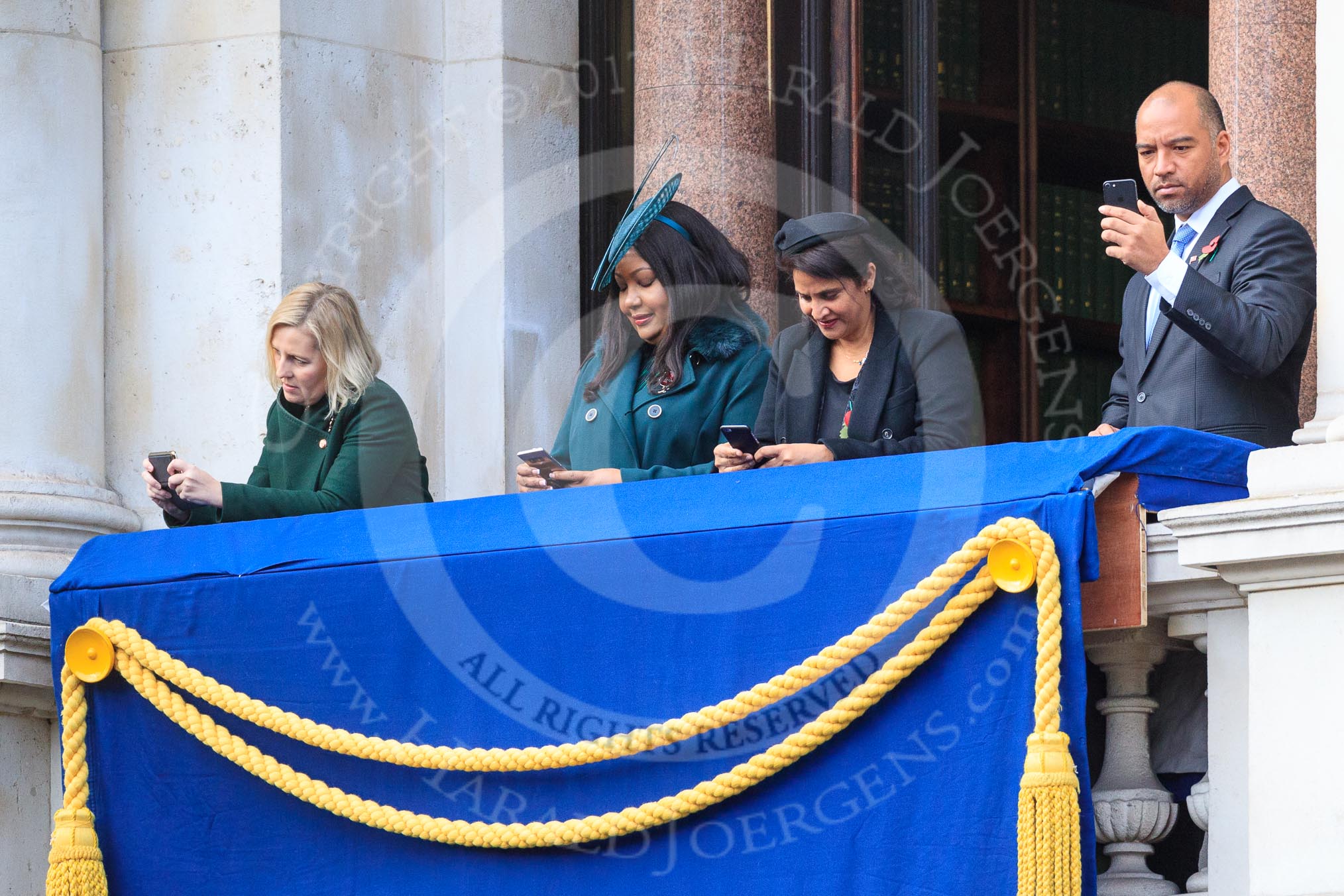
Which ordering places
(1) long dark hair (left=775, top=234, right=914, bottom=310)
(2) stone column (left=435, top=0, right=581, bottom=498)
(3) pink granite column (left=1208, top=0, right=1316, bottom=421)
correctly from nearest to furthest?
(1) long dark hair (left=775, top=234, right=914, bottom=310) → (3) pink granite column (left=1208, top=0, right=1316, bottom=421) → (2) stone column (left=435, top=0, right=581, bottom=498)

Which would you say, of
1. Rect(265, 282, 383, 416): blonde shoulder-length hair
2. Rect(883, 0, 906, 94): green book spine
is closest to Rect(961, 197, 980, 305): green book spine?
Rect(883, 0, 906, 94): green book spine

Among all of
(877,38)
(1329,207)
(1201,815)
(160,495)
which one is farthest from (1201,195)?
(877,38)

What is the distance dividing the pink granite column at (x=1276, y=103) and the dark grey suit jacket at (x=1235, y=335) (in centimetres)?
149

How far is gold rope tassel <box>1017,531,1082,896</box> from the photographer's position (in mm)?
3924

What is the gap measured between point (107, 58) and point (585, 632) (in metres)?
3.47

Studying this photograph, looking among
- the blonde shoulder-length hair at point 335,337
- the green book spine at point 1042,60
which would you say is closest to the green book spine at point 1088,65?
the green book spine at point 1042,60

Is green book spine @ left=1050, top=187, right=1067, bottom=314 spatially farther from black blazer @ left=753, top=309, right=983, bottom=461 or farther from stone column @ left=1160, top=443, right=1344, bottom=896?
stone column @ left=1160, top=443, right=1344, bottom=896

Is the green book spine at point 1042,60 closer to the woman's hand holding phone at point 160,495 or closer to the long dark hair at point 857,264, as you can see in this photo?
the long dark hair at point 857,264

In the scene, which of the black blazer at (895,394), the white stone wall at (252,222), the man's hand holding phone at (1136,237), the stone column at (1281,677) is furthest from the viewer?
the white stone wall at (252,222)

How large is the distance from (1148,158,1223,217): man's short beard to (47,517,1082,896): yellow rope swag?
105 cm

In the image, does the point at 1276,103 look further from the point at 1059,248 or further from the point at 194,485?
the point at 194,485

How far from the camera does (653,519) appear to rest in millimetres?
4488

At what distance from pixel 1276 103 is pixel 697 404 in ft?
6.30

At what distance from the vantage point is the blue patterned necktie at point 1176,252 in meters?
4.73
